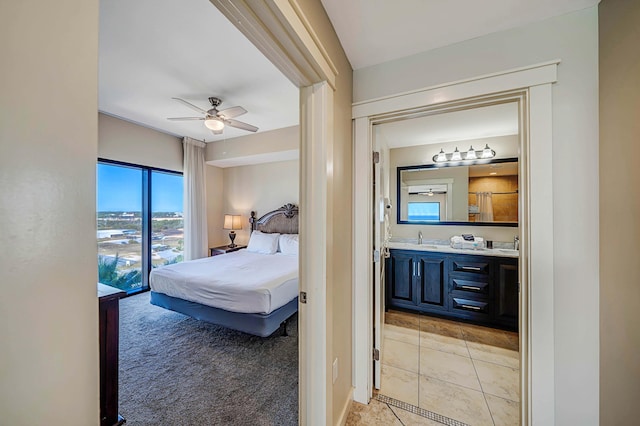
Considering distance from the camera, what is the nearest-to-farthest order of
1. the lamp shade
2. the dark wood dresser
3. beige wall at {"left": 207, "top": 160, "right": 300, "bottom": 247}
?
the dark wood dresser
beige wall at {"left": 207, "top": 160, "right": 300, "bottom": 247}
the lamp shade

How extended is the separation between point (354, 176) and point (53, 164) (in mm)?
1525

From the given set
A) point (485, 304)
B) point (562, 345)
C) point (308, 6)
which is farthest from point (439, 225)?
point (308, 6)

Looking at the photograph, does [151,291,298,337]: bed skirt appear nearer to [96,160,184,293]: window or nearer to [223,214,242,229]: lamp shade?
[96,160,184,293]: window

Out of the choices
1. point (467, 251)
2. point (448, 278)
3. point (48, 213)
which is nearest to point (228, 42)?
point (48, 213)

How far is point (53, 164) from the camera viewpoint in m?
0.33

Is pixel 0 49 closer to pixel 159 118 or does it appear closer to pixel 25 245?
pixel 25 245

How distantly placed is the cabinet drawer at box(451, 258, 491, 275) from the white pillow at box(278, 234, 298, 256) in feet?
7.49

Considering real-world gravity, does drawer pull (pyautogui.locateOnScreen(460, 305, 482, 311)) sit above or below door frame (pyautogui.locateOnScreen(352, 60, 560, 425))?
below

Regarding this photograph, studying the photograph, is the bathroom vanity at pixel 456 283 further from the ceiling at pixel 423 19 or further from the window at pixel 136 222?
the window at pixel 136 222

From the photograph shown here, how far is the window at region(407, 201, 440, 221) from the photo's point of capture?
11.1 ft

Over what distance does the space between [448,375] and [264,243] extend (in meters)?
3.12

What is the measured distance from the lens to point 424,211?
346cm

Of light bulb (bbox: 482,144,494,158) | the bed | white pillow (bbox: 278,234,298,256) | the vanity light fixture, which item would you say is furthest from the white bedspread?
light bulb (bbox: 482,144,494,158)

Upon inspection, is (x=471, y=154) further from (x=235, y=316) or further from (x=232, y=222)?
(x=232, y=222)
